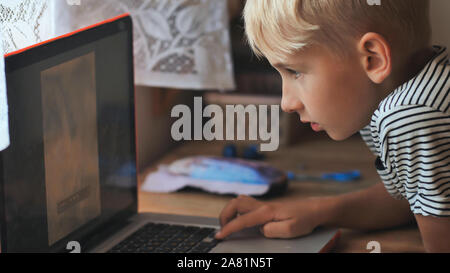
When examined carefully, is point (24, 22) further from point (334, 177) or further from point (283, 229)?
point (334, 177)

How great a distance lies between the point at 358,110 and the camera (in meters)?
0.76

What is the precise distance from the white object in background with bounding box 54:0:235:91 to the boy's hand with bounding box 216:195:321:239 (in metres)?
0.24

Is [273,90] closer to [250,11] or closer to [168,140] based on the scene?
[168,140]

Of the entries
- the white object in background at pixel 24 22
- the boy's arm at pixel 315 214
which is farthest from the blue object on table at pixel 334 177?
the white object in background at pixel 24 22

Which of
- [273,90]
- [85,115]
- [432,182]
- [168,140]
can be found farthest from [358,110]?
[273,90]

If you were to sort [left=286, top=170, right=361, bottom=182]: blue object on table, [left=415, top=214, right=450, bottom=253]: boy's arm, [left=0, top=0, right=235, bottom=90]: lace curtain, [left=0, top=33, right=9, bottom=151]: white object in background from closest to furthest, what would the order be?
[left=0, top=33, right=9, bottom=151]: white object in background
[left=415, top=214, right=450, bottom=253]: boy's arm
[left=0, top=0, right=235, bottom=90]: lace curtain
[left=286, top=170, right=361, bottom=182]: blue object on table

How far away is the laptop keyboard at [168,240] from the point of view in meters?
0.82

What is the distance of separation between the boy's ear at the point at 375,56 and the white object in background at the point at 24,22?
0.35 metres

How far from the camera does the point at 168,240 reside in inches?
33.4

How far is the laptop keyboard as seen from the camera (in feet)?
2.70

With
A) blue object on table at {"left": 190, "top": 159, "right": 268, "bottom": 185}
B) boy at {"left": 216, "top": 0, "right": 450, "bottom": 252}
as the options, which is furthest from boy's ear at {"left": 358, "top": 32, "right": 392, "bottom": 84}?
blue object on table at {"left": 190, "top": 159, "right": 268, "bottom": 185}

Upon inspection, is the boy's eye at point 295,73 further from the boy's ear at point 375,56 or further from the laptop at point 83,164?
the laptop at point 83,164

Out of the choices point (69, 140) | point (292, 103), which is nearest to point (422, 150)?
point (292, 103)

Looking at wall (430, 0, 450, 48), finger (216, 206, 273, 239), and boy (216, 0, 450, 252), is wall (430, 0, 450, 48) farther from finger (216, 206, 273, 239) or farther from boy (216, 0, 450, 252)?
finger (216, 206, 273, 239)
